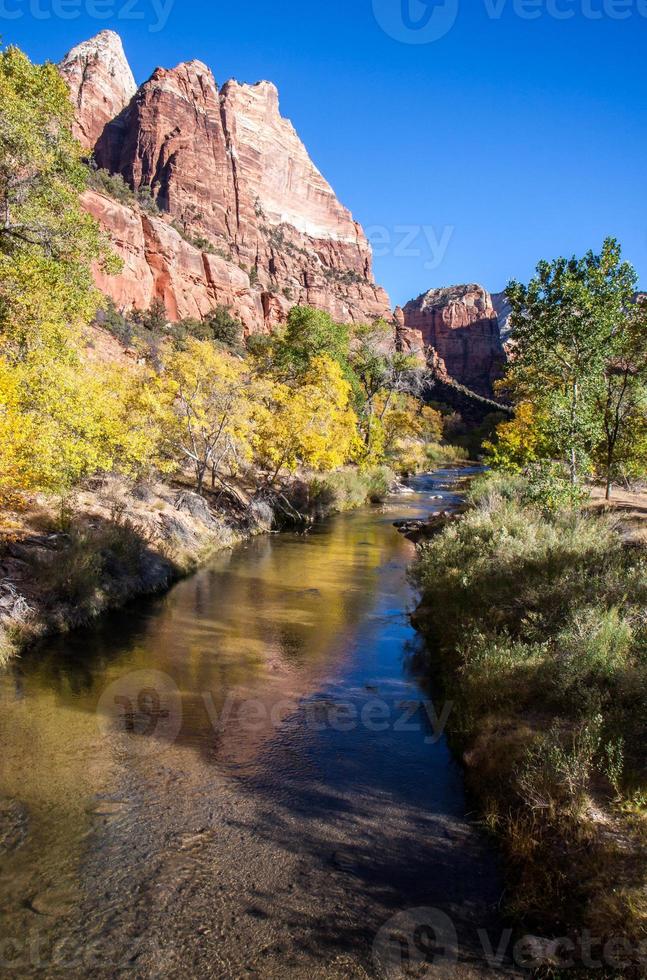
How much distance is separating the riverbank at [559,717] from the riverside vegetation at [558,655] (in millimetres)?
18

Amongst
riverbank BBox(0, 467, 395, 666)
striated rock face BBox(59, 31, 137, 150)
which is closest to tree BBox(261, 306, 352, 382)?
riverbank BBox(0, 467, 395, 666)

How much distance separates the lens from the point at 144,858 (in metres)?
5.37

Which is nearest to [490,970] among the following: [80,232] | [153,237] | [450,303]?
[80,232]

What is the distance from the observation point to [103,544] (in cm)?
1392

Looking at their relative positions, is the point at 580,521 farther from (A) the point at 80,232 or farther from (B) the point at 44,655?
(A) the point at 80,232

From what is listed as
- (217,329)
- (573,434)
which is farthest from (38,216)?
(217,329)

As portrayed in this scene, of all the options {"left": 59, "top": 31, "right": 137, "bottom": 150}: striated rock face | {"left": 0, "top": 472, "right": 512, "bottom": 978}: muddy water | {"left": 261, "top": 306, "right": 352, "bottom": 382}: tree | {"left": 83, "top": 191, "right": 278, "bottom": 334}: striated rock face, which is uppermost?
{"left": 59, "top": 31, "right": 137, "bottom": 150}: striated rock face

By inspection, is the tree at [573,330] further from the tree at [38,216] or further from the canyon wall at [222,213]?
the canyon wall at [222,213]

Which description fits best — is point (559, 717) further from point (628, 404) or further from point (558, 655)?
point (628, 404)

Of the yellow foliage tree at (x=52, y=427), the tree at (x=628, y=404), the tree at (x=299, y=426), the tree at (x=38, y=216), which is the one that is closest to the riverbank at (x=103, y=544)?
the yellow foliage tree at (x=52, y=427)

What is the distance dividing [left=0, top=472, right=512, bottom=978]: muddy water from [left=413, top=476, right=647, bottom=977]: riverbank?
54 centimetres

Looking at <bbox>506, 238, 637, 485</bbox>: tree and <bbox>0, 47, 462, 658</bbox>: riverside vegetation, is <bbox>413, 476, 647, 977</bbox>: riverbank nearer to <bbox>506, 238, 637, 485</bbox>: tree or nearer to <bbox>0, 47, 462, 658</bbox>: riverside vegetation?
<bbox>506, 238, 637, 485</bbox>: tree

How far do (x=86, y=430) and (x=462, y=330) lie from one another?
16555 cm

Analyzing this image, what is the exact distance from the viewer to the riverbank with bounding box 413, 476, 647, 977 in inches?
175
